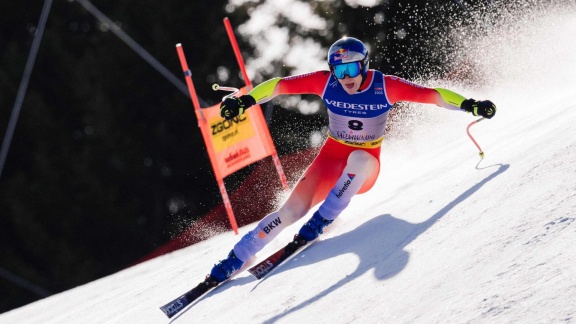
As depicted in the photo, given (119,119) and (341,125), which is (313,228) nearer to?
(341,125)

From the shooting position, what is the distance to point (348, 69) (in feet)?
12.0

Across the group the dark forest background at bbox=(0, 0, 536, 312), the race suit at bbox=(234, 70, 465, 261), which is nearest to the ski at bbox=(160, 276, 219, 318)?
the race suit at bbox=(234, 70, 465, 261)

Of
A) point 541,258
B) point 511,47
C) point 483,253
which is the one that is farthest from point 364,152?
point 511,47

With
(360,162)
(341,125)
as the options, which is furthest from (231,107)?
(360,162)

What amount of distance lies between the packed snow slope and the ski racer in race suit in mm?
150

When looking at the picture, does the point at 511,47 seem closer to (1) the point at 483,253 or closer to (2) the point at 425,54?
(2) the point at 425,54

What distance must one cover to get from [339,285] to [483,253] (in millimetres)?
589

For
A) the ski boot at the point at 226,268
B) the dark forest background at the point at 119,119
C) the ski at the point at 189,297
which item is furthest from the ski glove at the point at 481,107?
the dark forest background at the point at 119,119

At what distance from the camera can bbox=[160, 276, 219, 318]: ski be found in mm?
3223

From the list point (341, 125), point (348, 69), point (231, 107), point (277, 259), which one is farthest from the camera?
point (341, 125)

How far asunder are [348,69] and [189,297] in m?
1.37

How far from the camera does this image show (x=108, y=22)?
11.4 m

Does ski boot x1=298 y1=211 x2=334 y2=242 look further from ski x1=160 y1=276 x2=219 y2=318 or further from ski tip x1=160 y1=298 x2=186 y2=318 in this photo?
ski tip x1=160 y1=298 x2=186 y2=318

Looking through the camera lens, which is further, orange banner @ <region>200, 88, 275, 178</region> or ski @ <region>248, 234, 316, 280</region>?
orange banner @ <region>200, 88, 275, 178</region>
